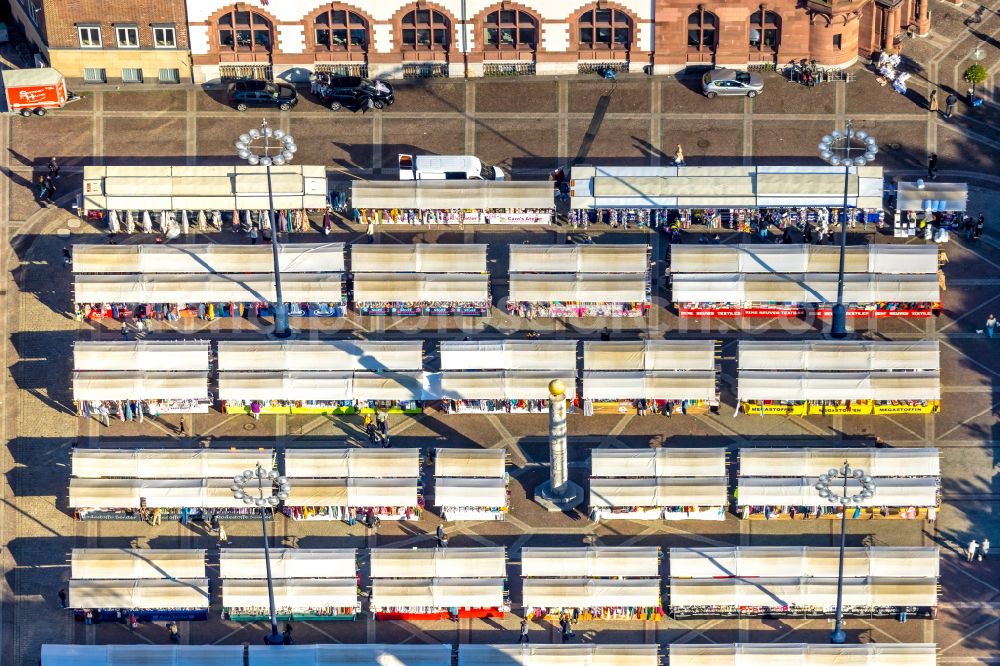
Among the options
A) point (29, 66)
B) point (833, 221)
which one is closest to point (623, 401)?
point (833, 221)

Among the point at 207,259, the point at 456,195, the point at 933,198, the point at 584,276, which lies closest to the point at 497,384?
the point at 584,276

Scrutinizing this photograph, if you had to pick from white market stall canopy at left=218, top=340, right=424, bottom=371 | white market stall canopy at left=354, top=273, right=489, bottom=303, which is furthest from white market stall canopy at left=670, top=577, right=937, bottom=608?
white market stall canopy at left=354, top=273, right=489, bottom=303

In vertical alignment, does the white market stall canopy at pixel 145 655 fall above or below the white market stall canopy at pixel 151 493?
below

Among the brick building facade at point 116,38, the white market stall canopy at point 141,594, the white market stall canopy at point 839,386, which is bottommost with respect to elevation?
the white market stall canopy at point 141,594

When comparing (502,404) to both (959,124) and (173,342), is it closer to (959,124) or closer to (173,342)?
(173,342)

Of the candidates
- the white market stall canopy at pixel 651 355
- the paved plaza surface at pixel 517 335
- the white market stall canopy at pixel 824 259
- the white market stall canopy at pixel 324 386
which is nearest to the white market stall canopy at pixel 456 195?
the paved plaza surface at pixel 517 335

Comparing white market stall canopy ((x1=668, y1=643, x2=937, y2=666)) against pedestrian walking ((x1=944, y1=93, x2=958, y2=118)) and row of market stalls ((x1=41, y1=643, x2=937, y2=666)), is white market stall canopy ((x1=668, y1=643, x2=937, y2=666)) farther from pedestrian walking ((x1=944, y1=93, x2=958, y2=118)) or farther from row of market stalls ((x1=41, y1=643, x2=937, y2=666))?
pedestrian walking ((x1=944, y1=93, x2=958, y2=118))

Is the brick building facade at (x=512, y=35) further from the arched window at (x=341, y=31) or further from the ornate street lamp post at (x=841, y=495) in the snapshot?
the ornate street lamp post at (x=841, y=495)
